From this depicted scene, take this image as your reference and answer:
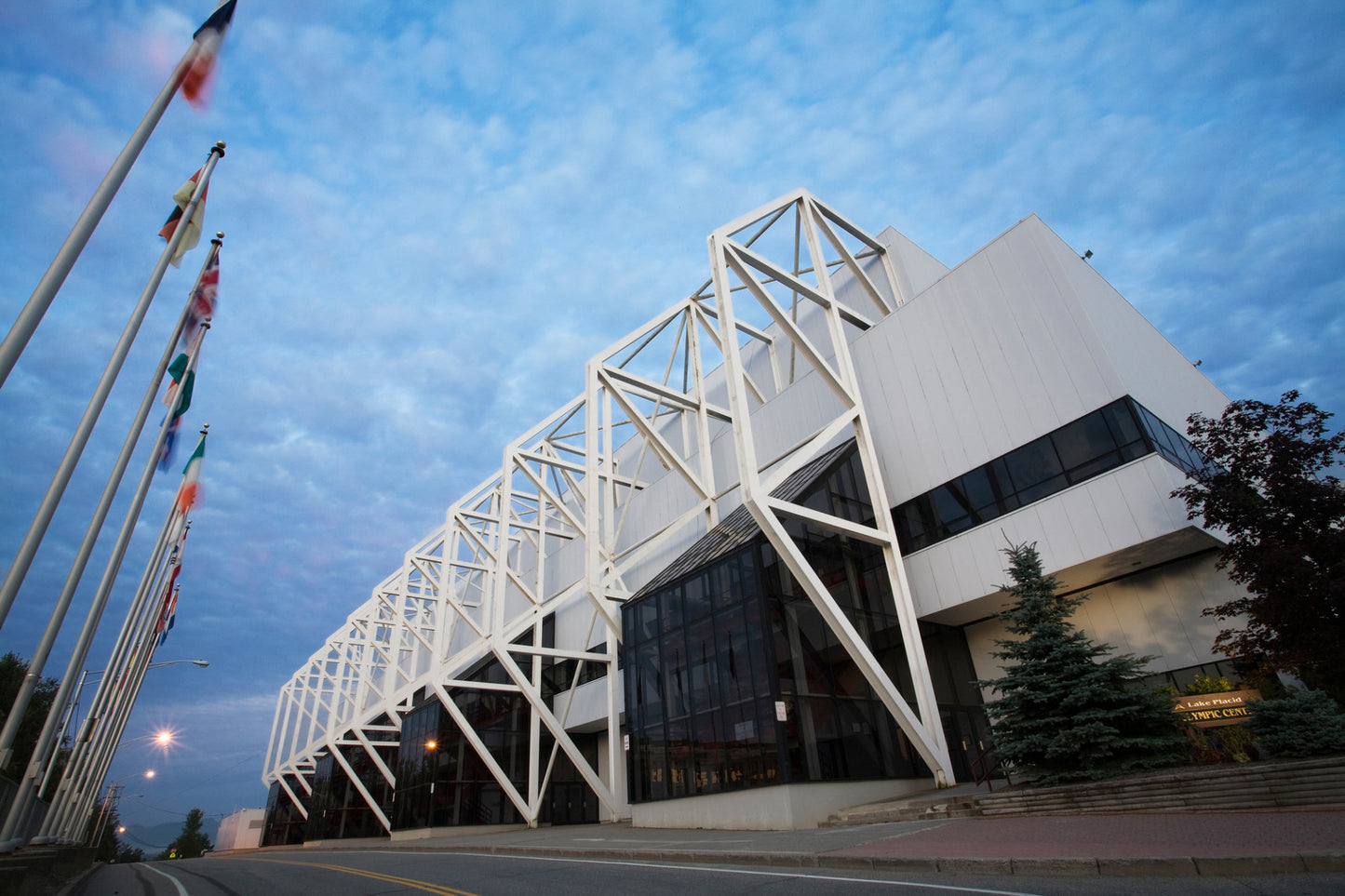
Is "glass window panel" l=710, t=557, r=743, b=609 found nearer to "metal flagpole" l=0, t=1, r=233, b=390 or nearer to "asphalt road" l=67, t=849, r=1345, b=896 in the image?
"asphalt road" l=67, t=849, r=1345, b=896

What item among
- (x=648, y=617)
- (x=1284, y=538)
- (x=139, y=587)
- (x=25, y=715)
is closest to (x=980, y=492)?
(x=1284, y=538)

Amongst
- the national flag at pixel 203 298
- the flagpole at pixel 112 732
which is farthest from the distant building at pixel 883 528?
the flagpole at pixel 112 732

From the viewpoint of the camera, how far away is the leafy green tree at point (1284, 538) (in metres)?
12.7

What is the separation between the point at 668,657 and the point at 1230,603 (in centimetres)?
1422

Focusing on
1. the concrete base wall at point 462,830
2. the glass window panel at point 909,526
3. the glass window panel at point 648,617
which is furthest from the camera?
the concrete base wall at point 462,830

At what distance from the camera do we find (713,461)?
28797mm

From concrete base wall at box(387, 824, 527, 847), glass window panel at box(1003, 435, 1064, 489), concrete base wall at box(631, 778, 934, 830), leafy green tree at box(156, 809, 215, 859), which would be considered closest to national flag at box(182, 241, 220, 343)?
concrete base wall at box(631, 778, 934, 830)

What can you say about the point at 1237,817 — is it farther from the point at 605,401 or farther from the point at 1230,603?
the point at 605,401

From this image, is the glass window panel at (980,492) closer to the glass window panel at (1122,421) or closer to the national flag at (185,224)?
the glass window panel at (1122,421)

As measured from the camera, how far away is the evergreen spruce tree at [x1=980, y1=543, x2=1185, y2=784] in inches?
506

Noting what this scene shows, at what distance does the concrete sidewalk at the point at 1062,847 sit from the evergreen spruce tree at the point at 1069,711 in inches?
68.3

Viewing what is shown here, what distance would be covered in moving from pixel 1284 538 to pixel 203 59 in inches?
829

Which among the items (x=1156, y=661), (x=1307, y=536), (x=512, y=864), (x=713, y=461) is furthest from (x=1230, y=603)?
(x=713, y=461)

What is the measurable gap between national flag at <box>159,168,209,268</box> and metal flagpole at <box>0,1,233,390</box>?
242 cm
